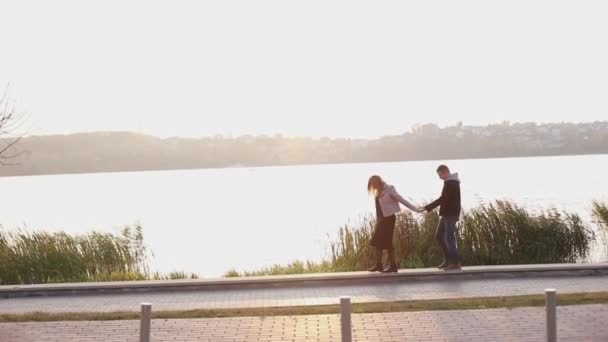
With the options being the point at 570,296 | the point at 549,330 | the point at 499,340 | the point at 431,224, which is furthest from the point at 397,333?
the point at 431,224

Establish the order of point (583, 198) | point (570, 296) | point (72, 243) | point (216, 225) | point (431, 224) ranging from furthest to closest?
point (583, 198) < point (216, 225) < point (72, 243) < point (431, 224) < point (570, 296)

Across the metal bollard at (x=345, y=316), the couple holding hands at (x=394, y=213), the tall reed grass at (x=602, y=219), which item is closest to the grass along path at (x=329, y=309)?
the couple holding hands at (x=394, y=213)

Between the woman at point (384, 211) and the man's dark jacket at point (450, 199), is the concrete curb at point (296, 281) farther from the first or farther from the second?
the man's dark jacket at point (450, 199)

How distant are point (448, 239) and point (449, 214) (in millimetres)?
474

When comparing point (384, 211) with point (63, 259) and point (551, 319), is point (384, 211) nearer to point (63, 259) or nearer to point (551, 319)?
point (551, 319)

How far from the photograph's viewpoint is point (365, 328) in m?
9.60

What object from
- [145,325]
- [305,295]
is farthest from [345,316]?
[305,295]

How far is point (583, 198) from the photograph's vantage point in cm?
5116

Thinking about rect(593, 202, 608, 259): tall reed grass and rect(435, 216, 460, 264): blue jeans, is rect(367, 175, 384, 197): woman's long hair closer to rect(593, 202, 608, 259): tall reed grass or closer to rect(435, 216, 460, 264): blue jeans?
rect(435, 216, 460, 264): blue jeans

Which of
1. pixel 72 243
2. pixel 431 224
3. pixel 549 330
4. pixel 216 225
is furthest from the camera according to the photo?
pixel 216 225

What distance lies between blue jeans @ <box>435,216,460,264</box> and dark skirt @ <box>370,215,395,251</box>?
0.92 m

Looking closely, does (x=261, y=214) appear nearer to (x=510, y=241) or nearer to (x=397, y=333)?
(x=510, y=241)

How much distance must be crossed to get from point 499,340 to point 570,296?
2986 millimetres

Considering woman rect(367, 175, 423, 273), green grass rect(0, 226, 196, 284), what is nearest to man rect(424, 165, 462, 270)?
woman rect(367, 175, 423, 273)
